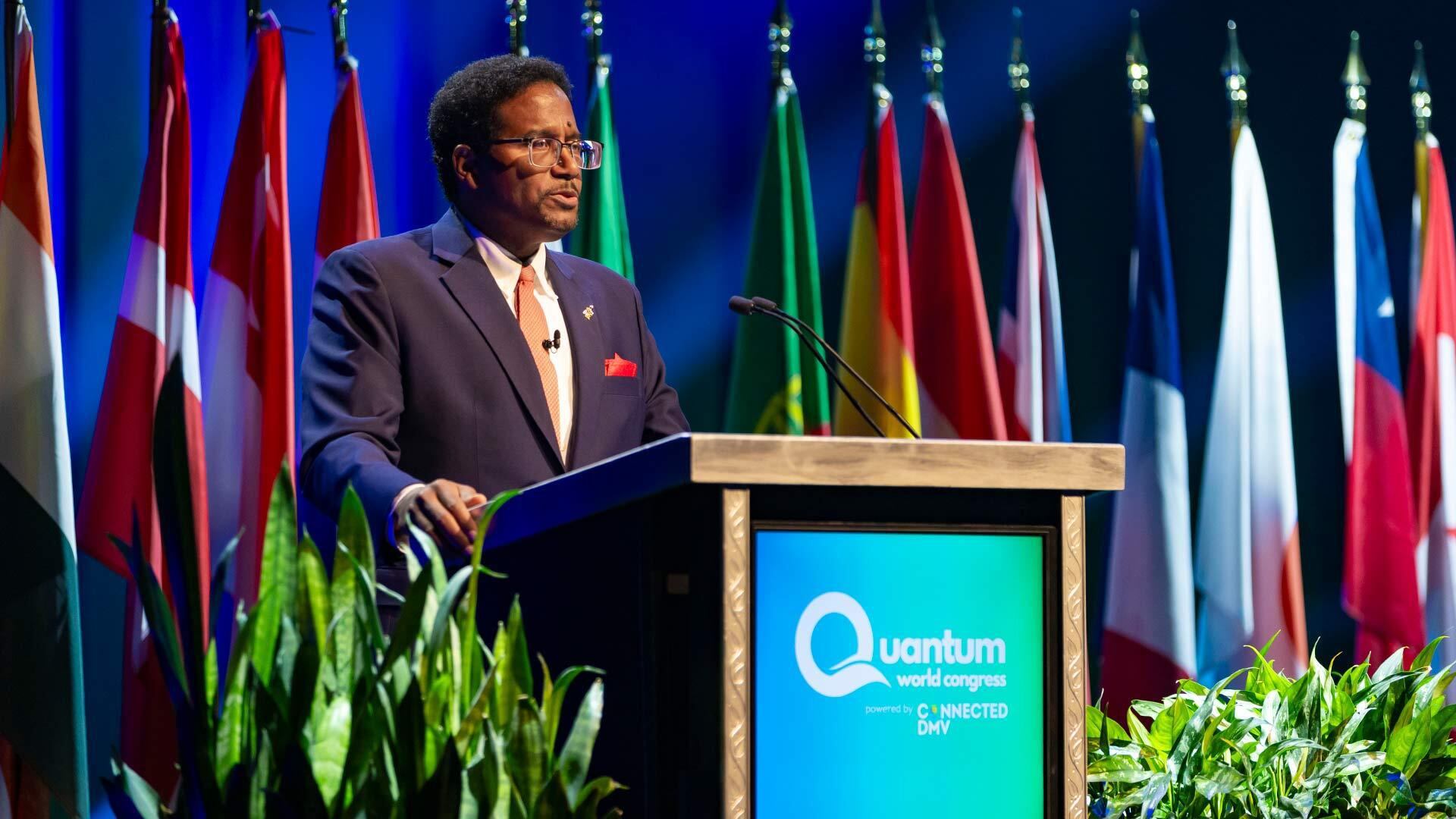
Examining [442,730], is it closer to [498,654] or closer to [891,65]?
[498,654]

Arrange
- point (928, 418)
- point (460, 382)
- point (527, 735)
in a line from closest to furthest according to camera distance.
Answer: point (527, 735) < point (460, 382) < point (928, 418)

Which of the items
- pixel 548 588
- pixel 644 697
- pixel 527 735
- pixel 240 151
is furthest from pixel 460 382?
pixel 240 151

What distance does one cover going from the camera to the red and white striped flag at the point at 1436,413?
4598mm

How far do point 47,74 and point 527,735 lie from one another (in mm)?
3298

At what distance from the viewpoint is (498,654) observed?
4.74 feet

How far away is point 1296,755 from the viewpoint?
82.9 inches

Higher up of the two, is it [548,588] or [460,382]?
[460,382]

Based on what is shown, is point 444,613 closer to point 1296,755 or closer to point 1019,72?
point 1296,755

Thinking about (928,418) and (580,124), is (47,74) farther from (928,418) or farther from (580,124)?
(928,418)

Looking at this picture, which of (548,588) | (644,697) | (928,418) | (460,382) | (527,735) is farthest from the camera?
(928,418)

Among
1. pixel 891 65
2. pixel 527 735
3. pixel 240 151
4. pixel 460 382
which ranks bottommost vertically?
pixel 527 735

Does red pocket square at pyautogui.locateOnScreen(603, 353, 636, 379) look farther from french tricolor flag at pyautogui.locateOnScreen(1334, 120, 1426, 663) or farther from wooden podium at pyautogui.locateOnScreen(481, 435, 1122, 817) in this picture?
french tricolor flag at pyautogui.locateOnScreen(1334, 120, 1426, 663)

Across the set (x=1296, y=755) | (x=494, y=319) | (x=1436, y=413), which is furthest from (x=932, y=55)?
(x=1296, y=755)

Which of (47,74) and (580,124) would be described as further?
(580,124)
